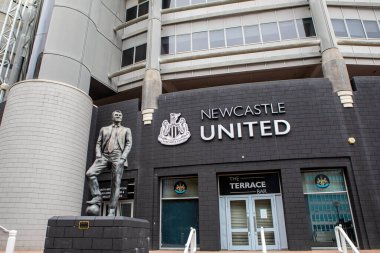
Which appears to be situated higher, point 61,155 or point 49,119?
point 49,119

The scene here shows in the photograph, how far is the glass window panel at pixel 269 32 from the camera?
17.6 metres

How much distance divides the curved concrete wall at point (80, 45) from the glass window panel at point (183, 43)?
15.4 feet

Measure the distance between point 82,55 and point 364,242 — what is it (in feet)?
54.8

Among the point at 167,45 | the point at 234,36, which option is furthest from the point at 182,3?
the point at 234,36

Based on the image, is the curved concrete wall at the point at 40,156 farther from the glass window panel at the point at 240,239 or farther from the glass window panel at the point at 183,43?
the glass window panel at the point at 240,239

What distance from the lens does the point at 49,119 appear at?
46.3 ft

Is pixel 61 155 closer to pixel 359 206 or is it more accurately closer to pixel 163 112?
pixel 163 112

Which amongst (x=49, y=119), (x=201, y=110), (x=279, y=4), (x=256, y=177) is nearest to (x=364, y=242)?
(x=256, y=177)

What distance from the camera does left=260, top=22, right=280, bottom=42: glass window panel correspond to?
17578 mm

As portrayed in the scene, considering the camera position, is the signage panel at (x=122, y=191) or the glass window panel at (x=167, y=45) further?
the glass window panel at (x=167, y=45)

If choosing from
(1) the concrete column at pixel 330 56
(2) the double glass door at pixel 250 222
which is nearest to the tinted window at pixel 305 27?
(1) the concrete column at pixel 330 56

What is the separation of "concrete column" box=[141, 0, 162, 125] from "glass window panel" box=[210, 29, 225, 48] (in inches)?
129

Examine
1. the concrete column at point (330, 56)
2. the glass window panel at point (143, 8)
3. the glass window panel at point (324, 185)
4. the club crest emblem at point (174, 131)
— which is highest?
the glass window panel at point (143, 8)

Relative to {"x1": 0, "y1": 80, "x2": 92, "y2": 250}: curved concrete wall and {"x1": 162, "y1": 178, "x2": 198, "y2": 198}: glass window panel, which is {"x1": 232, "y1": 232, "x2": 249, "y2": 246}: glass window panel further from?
{"x1": 0, "y1": 80, "x2": 92, "y2": 250}: curved concrete wall
